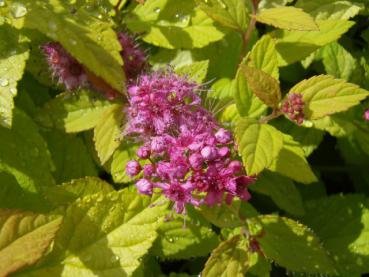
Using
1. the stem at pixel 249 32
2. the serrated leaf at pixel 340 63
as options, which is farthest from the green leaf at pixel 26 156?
the serrated leaf at pixel 340 63

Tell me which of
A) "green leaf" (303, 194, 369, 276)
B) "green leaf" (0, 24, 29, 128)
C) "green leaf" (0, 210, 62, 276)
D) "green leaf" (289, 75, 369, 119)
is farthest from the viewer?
"green leaf" (303, 194, 369, 276)

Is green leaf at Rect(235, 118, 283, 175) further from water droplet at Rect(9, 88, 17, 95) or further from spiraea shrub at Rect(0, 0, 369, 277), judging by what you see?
water droplet at Rect(9, 88, 17, 95)

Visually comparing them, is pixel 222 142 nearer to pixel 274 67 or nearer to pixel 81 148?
pixel 274 67

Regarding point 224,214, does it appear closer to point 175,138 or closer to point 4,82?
point 175,138

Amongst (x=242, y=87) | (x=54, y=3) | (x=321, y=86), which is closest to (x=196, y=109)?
(x=242, y=87)

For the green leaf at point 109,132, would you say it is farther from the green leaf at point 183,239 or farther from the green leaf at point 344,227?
the green leaf at point 344,227

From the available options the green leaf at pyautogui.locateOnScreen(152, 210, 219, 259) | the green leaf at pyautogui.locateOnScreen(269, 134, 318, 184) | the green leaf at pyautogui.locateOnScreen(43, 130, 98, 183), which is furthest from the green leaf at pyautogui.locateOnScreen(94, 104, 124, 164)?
the green leaf at pyautogui.locateOnScreen(269, 134, 318, 184)

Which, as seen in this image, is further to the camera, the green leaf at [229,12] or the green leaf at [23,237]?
the green leaf at [229,12]
